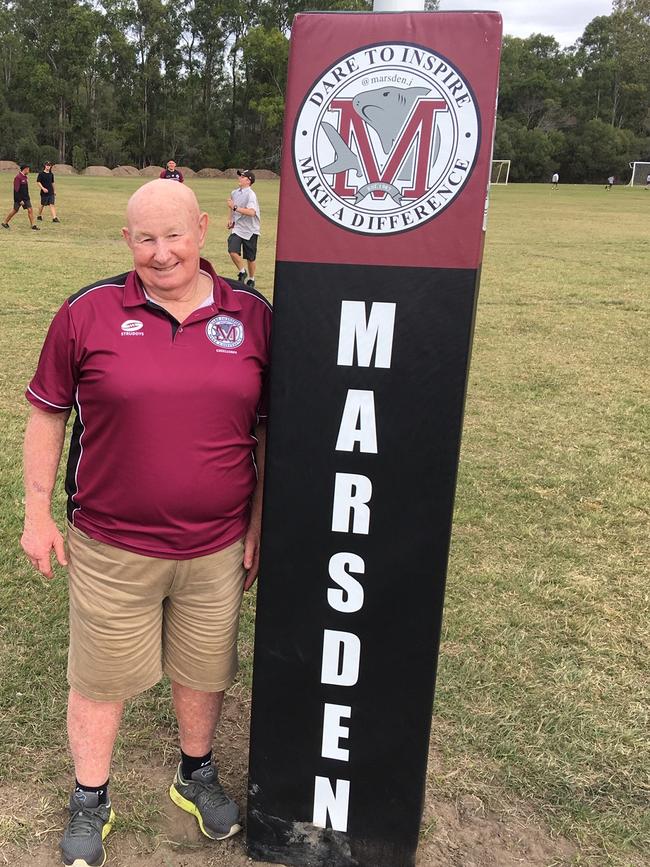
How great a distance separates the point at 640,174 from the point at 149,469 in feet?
217

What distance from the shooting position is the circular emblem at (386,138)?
1.63m

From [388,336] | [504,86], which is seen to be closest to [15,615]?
[388,336]

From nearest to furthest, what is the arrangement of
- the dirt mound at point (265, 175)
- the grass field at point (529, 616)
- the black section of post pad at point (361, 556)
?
the black section of post pad at point (361, 556) → the grass field at point (529, 616) → the dirt mound at point (265, 175)

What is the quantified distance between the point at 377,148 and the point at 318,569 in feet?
3.31

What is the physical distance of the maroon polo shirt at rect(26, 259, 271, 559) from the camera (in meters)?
1.80

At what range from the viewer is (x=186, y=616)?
2078 millimetres

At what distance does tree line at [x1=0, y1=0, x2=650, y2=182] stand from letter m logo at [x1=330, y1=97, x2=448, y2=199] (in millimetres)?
58649

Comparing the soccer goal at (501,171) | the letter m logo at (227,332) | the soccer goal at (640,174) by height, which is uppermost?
the soccer goal at (640,174)

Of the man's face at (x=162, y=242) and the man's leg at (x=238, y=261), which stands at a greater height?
the man's face at (x=162, y=242)

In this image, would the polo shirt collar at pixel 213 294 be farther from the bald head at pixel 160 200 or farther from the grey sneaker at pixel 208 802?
the grey sneaker at pixel 208 802

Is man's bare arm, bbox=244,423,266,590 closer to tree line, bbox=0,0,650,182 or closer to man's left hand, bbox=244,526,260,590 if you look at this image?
man's left hand, bbox=244,526,260,590

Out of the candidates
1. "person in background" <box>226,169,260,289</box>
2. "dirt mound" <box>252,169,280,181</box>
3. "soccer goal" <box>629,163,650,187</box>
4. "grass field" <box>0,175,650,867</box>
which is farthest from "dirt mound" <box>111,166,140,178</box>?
"grass field" <box>0,175,650,867</box>

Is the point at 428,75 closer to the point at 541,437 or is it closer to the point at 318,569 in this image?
the point at 318,569

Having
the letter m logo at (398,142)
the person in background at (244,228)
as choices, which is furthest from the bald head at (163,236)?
the person in background at (244,228)
